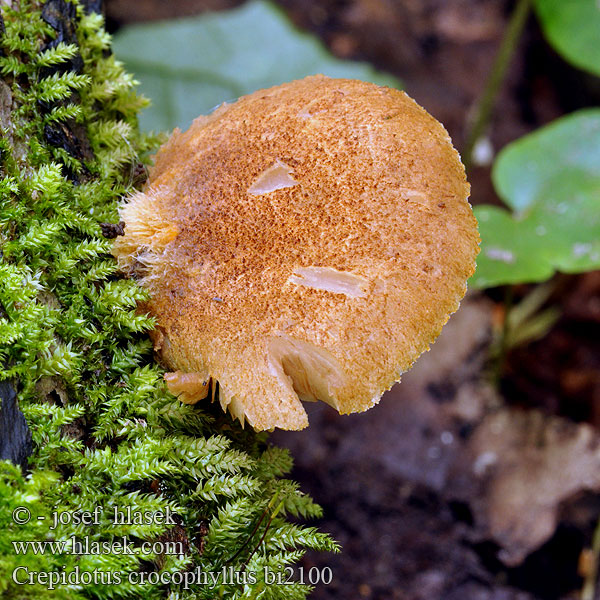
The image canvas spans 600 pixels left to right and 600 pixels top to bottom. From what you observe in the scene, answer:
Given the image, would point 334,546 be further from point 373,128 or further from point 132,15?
point 132,15

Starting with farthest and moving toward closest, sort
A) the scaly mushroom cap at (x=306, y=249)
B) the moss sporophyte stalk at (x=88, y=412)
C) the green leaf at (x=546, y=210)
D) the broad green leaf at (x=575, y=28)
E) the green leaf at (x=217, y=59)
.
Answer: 1. the green leaf at (x=217, y=59)
2. the broad green leaf at (x=575, y=28)
3. the green leaf at (x=546, y=210)
4. the scaly mushroom cap at (x=306, y=249)
5. the moss sporophyte stalk at (x=88, y=412)

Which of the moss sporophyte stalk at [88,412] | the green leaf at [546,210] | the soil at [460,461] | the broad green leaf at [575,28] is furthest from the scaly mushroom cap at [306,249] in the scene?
the broad green leaf at [575,28]

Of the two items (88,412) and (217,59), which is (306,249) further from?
(217,59)

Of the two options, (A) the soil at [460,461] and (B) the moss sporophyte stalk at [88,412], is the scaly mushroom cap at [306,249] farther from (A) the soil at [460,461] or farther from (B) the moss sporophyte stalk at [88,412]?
(A) the soil at [460,461]

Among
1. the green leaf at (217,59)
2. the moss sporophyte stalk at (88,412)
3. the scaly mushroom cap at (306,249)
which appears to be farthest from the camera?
the green leaf at (217,59)

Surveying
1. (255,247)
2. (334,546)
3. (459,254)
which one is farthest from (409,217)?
(334,546)

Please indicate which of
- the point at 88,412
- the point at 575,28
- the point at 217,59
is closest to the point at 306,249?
the point at 88,412
